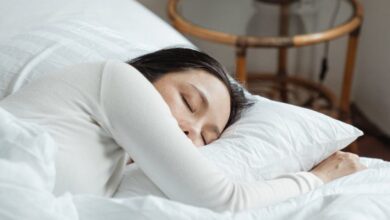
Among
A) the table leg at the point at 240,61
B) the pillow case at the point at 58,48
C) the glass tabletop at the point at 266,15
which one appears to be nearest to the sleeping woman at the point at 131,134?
the pillow case at the point at 58,48

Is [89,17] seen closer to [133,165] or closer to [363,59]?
[133,165]

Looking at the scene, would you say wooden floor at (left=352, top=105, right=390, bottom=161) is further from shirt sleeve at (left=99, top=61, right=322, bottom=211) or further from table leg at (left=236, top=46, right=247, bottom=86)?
shirt sleeve at (left=99, top=61, right=322, bottom=211)

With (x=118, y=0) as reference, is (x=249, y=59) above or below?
below

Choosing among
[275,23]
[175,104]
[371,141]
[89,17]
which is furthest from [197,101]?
[371,141]

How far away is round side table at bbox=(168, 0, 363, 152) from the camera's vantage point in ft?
4.65

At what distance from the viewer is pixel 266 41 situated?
139 cm

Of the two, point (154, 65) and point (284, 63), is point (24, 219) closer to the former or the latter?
point (154, 65)

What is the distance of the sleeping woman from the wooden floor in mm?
969

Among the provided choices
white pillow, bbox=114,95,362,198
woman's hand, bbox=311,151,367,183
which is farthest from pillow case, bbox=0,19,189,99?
woman's hand, bbox=311,151,367,183

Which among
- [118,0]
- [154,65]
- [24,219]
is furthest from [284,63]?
[24,219]

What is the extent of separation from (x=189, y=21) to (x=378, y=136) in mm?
753

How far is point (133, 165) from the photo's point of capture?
34.7 inches

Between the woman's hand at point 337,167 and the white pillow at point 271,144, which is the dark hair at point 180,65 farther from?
the woman's hand at point 337,167

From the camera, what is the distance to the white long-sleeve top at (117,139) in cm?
74
